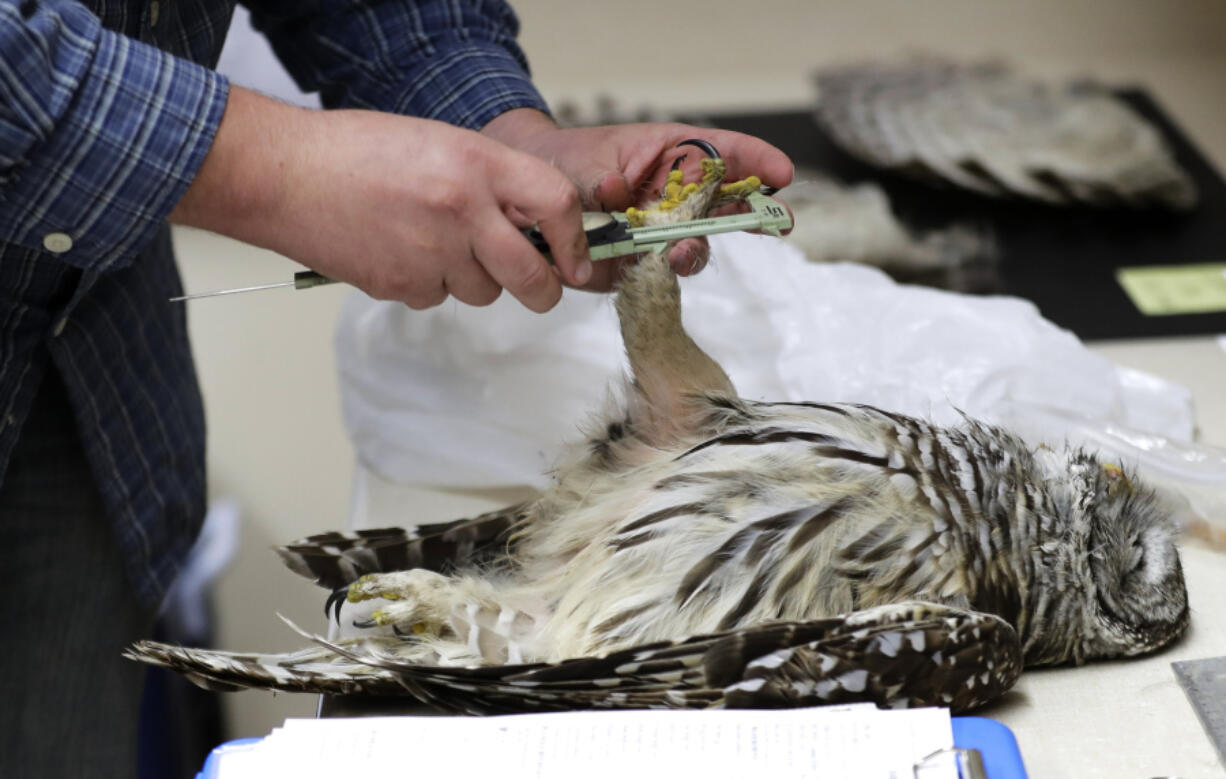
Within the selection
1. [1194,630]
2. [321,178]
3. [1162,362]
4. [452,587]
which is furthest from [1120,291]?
[321,178]

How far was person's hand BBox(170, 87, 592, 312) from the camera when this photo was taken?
0.92 metres

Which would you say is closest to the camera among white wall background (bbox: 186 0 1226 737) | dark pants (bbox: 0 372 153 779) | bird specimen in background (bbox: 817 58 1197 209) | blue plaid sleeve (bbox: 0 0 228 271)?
blue plaid sleeve (bbox: 0 0 228 271)

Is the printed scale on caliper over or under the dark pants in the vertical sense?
over

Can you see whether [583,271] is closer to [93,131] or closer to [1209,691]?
[93,131]

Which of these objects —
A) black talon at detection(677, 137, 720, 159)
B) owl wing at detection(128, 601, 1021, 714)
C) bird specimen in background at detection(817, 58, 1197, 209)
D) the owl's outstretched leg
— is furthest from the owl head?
bird specimen in background at detection(817, 58, 1197, 209)

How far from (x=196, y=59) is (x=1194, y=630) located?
127 centimetres

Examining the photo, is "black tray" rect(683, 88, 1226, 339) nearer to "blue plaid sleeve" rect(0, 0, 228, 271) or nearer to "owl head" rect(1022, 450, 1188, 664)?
"owl head" rect(1022, 450, 1188, 664)

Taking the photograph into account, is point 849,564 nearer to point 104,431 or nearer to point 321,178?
point 321,178

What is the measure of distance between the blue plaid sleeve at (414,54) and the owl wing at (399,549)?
0.49 meters

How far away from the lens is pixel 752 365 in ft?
5.18

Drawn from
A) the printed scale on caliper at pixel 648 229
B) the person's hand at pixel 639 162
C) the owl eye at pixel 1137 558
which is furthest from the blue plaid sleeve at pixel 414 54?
the owl eye at pixel 1137 558

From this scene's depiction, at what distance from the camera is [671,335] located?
1.15m

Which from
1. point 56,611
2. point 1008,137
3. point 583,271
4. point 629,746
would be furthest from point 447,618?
point 1008,137

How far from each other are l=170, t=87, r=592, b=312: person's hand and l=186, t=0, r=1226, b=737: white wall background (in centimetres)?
161
